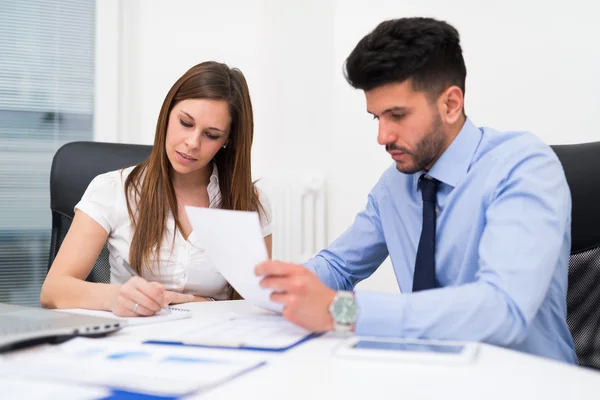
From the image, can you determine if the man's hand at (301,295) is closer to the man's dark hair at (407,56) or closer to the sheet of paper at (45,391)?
the sheet of paper at (45,391)

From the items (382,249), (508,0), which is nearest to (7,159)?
(382,249)

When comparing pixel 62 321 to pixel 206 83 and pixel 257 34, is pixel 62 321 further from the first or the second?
pixel 257 34

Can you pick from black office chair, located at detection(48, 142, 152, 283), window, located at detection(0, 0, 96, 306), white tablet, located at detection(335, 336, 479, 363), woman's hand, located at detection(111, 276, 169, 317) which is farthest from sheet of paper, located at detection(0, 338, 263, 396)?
window, located at detection(0, 0, 96, 306)

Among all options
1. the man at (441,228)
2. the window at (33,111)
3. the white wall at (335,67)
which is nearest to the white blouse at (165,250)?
the man at (441,228)

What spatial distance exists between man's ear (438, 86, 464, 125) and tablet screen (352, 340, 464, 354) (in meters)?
0.58

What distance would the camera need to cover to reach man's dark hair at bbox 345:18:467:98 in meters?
1.26

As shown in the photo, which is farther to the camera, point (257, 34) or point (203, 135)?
point (257, 34)

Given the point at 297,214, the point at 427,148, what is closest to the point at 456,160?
the point at 427,148

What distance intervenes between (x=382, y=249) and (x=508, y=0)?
126 centimetres

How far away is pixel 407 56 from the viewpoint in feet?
4.13

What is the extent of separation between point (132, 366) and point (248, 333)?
0.83 feet

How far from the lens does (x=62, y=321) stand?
1.01 m

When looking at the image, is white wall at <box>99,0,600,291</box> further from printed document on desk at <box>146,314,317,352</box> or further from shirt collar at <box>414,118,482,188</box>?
printed document on desk at <box>146,314,317,352</box>

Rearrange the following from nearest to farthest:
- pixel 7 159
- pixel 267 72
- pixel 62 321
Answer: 1. pixel 62 321
2. pixel 7 159
3. pixel 267 72
